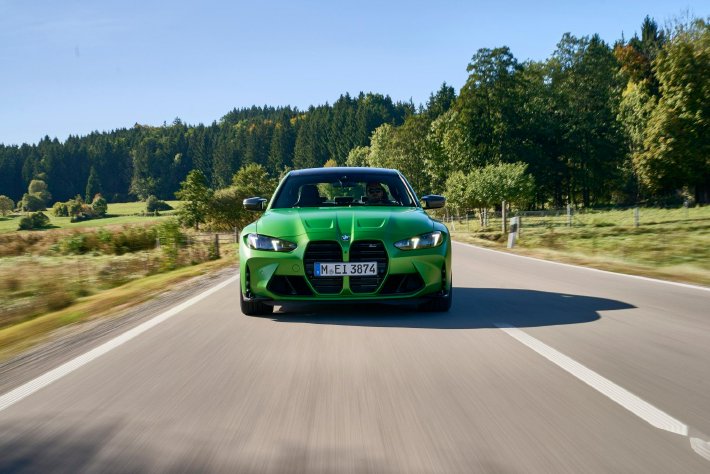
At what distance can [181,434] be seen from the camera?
10.5 feet

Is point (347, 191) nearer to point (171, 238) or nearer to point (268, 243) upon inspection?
point (268, 243)

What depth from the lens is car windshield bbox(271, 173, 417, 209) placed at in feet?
26.5

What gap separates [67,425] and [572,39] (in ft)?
254

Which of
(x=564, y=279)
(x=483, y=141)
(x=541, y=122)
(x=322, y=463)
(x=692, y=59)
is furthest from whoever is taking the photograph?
(x=541, y=122)

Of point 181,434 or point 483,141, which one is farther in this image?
point 483,141

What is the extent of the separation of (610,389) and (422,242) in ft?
9.39

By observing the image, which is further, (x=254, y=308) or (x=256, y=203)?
(x=256, y=203)

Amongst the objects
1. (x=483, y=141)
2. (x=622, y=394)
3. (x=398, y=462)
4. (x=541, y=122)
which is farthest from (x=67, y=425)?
(x=541, y=122)

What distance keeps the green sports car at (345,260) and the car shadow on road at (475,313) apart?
23cm

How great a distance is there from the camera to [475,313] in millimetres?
→ 7035

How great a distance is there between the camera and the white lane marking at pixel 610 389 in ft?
10.8

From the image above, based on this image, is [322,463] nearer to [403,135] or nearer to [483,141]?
[483,141]

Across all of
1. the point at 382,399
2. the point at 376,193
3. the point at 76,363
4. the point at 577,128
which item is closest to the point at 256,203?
the point at 376,193

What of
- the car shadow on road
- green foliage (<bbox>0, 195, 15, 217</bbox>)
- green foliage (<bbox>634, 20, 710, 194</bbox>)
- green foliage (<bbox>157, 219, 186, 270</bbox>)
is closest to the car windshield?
the car shadow on road
